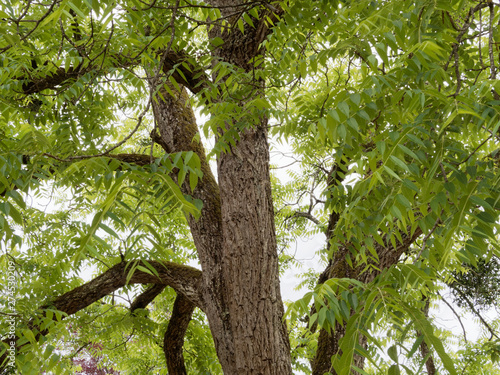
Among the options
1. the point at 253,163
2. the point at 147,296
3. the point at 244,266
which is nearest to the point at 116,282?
the point at 147,296

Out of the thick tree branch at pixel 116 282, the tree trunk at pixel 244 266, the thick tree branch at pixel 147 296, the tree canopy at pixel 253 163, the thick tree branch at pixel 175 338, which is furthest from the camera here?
the thick tree branch at pixel 147 296

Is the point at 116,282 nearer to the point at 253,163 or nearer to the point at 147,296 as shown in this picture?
the point at 147,296

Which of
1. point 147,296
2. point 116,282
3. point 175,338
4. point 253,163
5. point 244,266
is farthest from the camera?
point 147,296

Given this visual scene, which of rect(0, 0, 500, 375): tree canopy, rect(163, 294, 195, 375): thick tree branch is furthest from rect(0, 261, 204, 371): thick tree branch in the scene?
rect(163, 294, 195, 375): thick tree branch

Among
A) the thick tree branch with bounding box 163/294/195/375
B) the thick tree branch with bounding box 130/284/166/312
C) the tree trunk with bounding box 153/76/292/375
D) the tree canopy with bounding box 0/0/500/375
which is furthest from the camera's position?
the thick tree branch with bounding box 130/284/166/312

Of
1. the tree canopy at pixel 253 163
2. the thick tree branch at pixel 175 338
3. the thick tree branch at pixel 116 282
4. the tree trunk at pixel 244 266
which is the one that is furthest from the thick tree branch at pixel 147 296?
the tree trunk at pixel 244 266

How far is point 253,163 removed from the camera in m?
3.45

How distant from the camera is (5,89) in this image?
293 cm

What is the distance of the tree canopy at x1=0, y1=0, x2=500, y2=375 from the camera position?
1.42 m

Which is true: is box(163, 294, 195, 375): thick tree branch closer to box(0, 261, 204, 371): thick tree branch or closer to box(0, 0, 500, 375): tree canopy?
box(0, 0, 500, 375): tree canopy

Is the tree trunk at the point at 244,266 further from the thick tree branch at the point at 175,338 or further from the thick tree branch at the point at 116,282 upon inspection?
the thick tree branch at the point at 175,338

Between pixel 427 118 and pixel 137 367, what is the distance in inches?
214

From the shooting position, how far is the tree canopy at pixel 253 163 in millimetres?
1415

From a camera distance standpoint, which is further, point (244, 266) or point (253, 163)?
point (253, 163)
